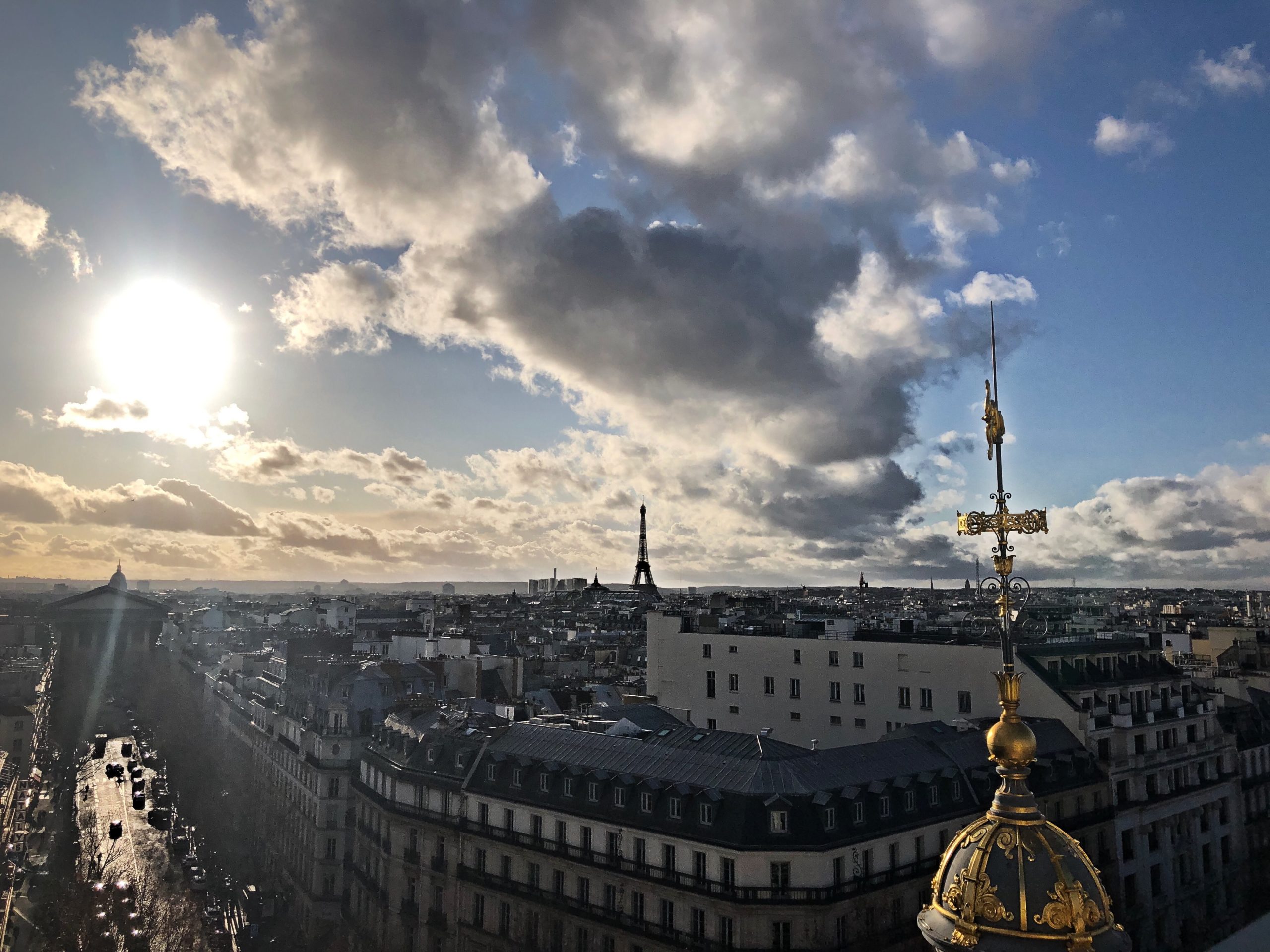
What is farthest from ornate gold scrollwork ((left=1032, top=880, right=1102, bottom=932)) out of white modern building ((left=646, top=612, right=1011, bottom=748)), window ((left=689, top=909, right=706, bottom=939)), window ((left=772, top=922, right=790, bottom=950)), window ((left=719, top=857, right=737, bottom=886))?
white modern building ((left=646, top=612, right=1011, bottom=748))

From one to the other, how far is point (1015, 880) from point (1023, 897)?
0.16 meters

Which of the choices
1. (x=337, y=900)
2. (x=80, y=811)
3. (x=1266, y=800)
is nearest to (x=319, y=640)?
(x=80, y=811)

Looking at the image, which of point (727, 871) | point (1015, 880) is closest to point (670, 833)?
point (727, 871)

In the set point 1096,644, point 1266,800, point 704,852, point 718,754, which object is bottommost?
point 1266,800

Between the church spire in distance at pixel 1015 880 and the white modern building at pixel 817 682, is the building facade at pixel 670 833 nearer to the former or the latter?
the white modern building at pixel 817 682

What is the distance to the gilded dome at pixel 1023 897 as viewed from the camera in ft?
25.5

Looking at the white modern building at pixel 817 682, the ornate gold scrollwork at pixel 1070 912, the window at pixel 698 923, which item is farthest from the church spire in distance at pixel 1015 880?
the white modern building at pixel 817 682

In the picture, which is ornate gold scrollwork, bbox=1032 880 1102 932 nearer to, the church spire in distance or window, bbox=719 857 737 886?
the church spire in distance

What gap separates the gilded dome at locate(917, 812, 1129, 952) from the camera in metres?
7.77

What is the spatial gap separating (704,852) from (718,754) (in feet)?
17.2

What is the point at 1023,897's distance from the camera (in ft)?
25.9

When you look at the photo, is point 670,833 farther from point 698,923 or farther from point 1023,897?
point 1023,897

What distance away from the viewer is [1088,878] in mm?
7918

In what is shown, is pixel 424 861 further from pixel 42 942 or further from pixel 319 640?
A: pixel 319 640
